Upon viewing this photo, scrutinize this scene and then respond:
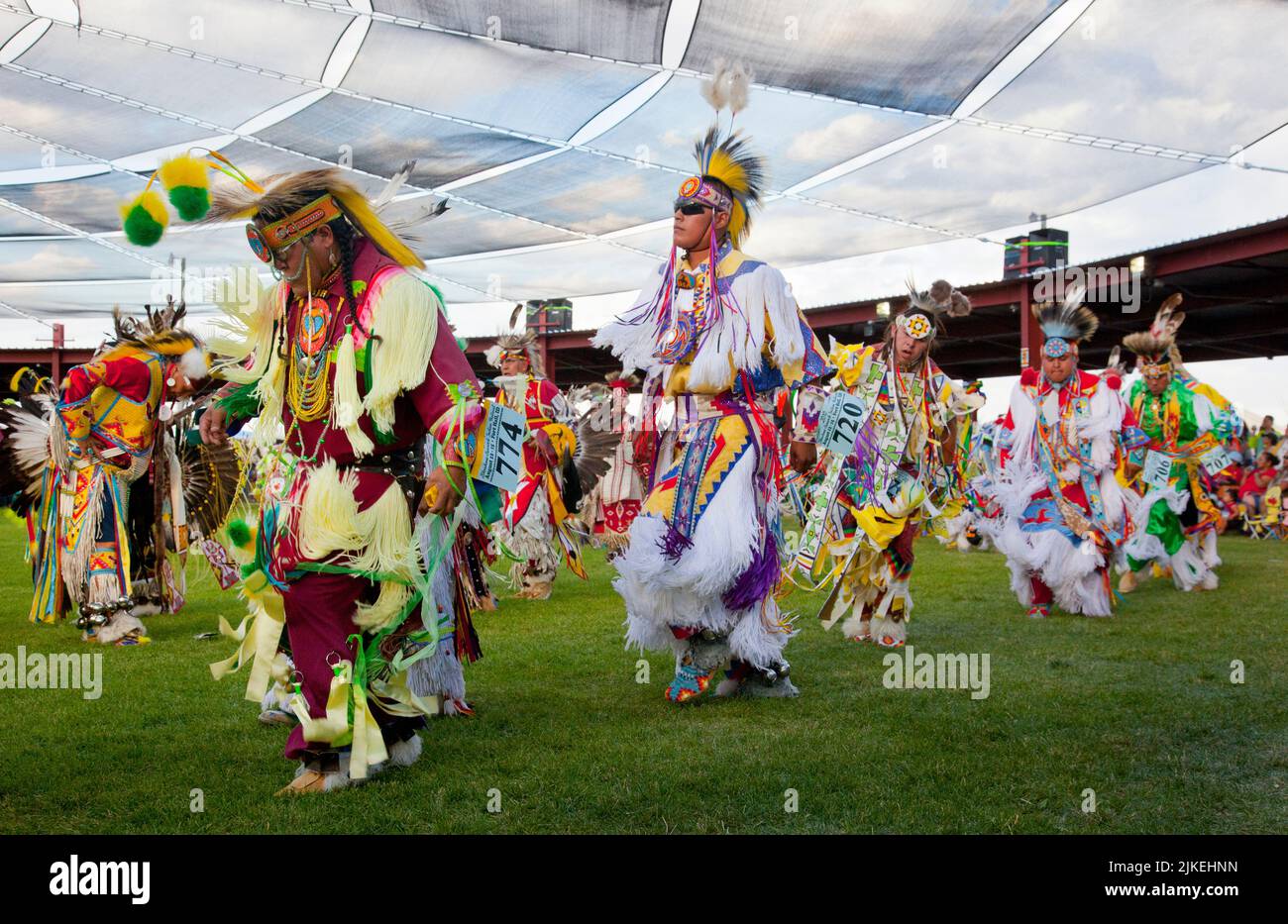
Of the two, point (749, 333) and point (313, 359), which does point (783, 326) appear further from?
point (313, 359)

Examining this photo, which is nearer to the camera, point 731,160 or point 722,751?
point 722,751

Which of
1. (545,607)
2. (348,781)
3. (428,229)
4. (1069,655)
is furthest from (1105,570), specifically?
(428,229)

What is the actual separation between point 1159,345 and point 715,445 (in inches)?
259

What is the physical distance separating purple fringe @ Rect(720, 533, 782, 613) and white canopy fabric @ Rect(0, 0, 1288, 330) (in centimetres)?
422

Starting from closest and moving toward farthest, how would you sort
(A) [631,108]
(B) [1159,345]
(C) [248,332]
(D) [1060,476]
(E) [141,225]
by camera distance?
(E) [141,225] → (C) [248,332] → (D) [1060,476] → (B) [1159,345] → (A) [631,108]

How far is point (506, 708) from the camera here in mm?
4543

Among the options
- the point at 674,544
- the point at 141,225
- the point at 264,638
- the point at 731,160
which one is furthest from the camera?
the point at 731,160

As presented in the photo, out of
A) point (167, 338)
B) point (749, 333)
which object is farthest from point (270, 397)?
point (167, 338)

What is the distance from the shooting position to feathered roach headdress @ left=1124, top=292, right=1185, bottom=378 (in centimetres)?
938

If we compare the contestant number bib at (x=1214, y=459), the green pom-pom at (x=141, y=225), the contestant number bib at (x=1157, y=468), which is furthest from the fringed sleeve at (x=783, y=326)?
the contestant number bib at (x=1214, y=459)

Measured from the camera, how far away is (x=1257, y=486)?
16797 mm

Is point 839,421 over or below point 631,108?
below

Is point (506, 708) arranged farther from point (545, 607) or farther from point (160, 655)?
point (545, 607)

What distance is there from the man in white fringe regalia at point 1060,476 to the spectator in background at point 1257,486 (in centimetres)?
1061
